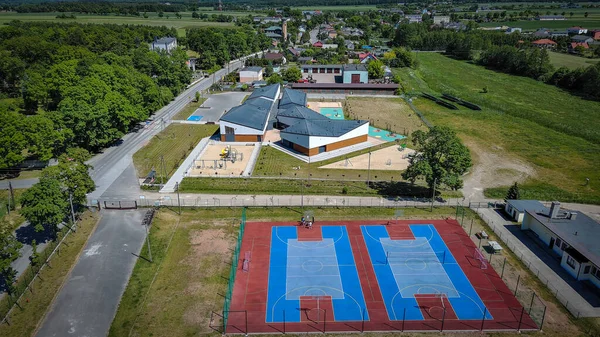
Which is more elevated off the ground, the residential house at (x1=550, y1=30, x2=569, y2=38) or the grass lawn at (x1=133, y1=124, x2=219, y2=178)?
the residential house at (x1=550, y1=30, x2=569, y2=38)

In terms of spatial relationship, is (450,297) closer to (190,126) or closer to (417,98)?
(190,126)

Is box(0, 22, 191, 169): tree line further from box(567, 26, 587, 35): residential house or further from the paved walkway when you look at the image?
box(567, 26, 587, 35): residential house

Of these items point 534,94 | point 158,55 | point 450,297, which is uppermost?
point 158,55

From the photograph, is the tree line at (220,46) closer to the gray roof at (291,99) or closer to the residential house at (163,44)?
the residential house at (163,44)

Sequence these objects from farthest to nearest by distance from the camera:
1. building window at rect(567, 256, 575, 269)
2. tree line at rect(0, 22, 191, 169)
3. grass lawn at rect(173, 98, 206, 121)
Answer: grass lawn at rect(173, 98, 206, 121) < tree line at rect(0, 22, 191, 169) < building window at rect(567, 256, 575, 269)

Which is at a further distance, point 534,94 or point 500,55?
point 500,55

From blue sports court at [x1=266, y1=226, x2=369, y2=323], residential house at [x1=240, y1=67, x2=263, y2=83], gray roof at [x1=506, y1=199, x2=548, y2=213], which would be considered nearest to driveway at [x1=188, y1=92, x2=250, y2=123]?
residential house at [x1=240, y1=67, x2=263, y2=83]

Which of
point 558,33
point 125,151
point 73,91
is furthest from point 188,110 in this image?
point 558,33

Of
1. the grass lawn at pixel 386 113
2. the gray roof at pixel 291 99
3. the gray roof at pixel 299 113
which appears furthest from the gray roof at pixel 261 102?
the grass lawn at pixel 386 113

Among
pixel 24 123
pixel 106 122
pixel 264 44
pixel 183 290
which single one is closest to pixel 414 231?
pixel 183 290
